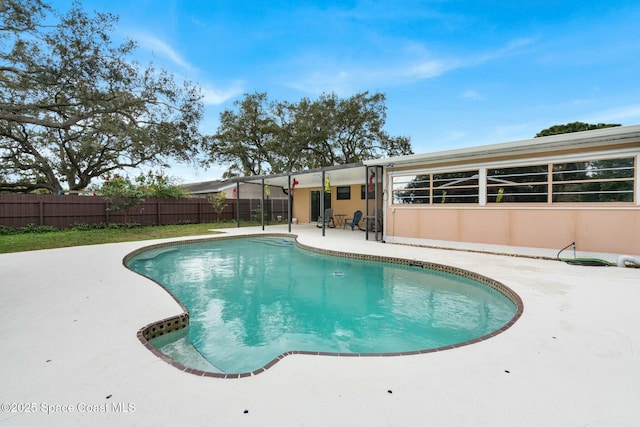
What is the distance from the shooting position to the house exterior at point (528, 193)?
573 cm

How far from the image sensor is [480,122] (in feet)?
50.8

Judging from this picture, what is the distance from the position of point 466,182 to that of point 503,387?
21.7 ft

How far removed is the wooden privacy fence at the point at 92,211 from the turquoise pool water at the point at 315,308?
24.8 ft

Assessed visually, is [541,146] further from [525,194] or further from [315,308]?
[315,308]

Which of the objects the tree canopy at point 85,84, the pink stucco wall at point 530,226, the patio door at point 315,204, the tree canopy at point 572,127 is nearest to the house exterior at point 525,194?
the pink stucco wall at point 530,226

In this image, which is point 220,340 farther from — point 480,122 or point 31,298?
point 480,122

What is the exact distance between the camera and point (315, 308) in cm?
434

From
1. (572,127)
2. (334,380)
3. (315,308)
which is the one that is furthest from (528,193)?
(572,127)

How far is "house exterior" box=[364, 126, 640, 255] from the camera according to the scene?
573 cm

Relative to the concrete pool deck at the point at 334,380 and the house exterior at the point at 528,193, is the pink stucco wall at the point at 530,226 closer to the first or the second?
the house exterior at the point at 528,193

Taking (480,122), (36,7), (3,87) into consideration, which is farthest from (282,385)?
(480,122)

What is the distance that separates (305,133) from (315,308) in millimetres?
15826

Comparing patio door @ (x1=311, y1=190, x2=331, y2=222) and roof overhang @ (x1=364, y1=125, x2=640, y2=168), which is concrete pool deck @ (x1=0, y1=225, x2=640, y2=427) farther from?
patio door @ (x1=311, y1=190, x2=331, y2=222)

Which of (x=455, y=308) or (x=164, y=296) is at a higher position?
(x=164, y=296)
